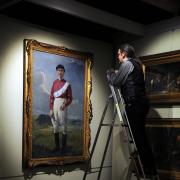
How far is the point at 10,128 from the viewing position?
3369 mm

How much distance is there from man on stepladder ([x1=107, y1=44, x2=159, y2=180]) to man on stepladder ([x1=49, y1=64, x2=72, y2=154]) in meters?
0.65

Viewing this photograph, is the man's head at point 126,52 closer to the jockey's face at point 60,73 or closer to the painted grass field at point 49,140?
the jockey's face at point 60,73

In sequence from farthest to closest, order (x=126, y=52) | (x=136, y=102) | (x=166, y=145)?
(x=166, y=145) < (x=126, y=52) < (x=136, y=102)

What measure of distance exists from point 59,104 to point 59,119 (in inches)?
6.7

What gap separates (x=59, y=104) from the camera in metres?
3.75

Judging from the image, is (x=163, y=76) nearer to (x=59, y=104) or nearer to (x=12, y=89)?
(x=59, y=104)

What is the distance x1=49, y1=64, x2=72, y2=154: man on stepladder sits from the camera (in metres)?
3.71

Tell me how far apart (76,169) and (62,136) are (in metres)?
0.46

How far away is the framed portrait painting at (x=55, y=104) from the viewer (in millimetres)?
3488

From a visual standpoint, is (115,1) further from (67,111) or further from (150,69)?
(67,111)

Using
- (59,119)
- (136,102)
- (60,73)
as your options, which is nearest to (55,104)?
(59,119)

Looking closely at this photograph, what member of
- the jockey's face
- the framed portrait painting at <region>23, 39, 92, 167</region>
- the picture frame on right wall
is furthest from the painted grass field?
the picture frame on right wall

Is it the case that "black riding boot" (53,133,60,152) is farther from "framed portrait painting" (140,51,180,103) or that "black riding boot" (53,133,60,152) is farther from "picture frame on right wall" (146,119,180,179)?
"framed portrait painting" (140,51,180,103)

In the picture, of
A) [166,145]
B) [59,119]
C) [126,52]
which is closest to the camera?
[126,52]
